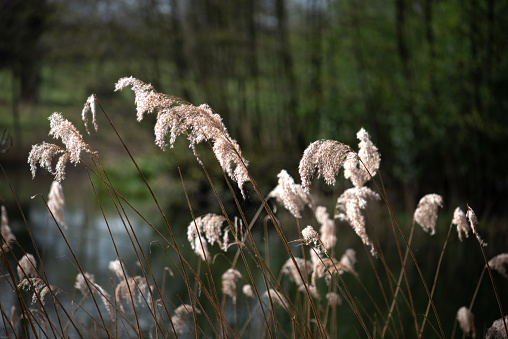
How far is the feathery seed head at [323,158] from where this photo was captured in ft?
3.79

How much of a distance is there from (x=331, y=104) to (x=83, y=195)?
473 centimetres

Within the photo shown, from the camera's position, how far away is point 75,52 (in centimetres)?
1215

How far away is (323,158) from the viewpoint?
1161 mm

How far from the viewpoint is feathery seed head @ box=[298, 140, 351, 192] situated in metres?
1.16

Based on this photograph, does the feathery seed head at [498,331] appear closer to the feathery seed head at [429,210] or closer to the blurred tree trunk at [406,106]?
the feathery seed head at [429,210]

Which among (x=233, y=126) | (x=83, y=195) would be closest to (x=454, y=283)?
(x=233, y=126)

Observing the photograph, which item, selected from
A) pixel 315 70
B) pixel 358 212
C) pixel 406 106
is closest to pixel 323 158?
pixel 358 212

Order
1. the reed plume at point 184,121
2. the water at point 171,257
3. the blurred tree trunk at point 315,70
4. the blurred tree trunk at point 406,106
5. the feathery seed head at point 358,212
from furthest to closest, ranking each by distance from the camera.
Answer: the blurred tree trunk at point 315,70 → the blurred tree trunk at point 406,106 → the water at point 171,257 → the feathery seed head at point 358,212 → the reed plume at point 184,121

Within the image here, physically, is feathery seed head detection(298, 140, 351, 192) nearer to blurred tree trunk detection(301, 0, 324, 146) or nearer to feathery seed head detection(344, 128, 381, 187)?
feathery seed head detection(344, 128, 381, 187)

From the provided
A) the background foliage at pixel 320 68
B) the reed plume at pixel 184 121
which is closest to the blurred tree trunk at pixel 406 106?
the background foliage at pixel 320 68

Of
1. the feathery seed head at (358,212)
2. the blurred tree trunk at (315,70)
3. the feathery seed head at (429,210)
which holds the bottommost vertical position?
the feathery seed head at (429,210)

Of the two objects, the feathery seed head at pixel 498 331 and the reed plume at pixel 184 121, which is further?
the feathery seed head at pixel 498 331

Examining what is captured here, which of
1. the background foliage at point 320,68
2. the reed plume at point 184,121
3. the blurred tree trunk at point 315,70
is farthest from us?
the blurred tree trunk at point 315,70

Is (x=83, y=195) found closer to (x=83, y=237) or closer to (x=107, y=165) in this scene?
(x=107, y=165)
